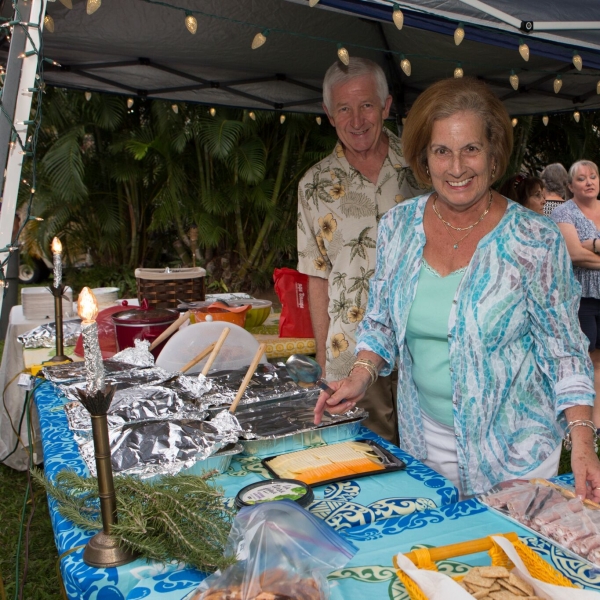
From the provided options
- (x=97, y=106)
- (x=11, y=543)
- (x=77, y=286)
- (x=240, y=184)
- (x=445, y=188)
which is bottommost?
(x=11, y=543)

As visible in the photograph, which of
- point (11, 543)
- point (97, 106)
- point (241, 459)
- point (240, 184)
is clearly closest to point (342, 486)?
point (241, 459)

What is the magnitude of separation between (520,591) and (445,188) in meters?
1.07

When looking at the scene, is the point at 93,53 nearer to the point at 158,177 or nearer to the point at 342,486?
the point at 342,486

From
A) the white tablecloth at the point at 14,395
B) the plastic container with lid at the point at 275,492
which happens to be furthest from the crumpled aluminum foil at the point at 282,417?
the white tablecloth at the point at 14,395

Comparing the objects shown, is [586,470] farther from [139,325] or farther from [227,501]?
[139,325]

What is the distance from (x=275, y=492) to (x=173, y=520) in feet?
0.80

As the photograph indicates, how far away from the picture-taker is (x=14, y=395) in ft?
11.4

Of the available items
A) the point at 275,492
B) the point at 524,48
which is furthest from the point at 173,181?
the point at 275,492

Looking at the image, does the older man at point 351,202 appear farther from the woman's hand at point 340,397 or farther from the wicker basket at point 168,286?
the woman's hand at point 340,397

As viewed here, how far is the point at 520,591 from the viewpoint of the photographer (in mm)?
888

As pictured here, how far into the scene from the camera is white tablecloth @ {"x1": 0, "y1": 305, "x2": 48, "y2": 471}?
337cm

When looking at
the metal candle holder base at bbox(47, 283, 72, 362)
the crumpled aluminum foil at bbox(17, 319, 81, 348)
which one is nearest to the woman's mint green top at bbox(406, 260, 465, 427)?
the metal candle holder base at bbox(47, 283, 72, 362)

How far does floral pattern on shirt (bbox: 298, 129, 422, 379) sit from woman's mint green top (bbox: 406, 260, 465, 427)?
0.72m

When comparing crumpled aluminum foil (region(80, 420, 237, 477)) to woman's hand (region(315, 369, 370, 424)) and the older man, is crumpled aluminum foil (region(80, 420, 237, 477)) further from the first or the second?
the older man
